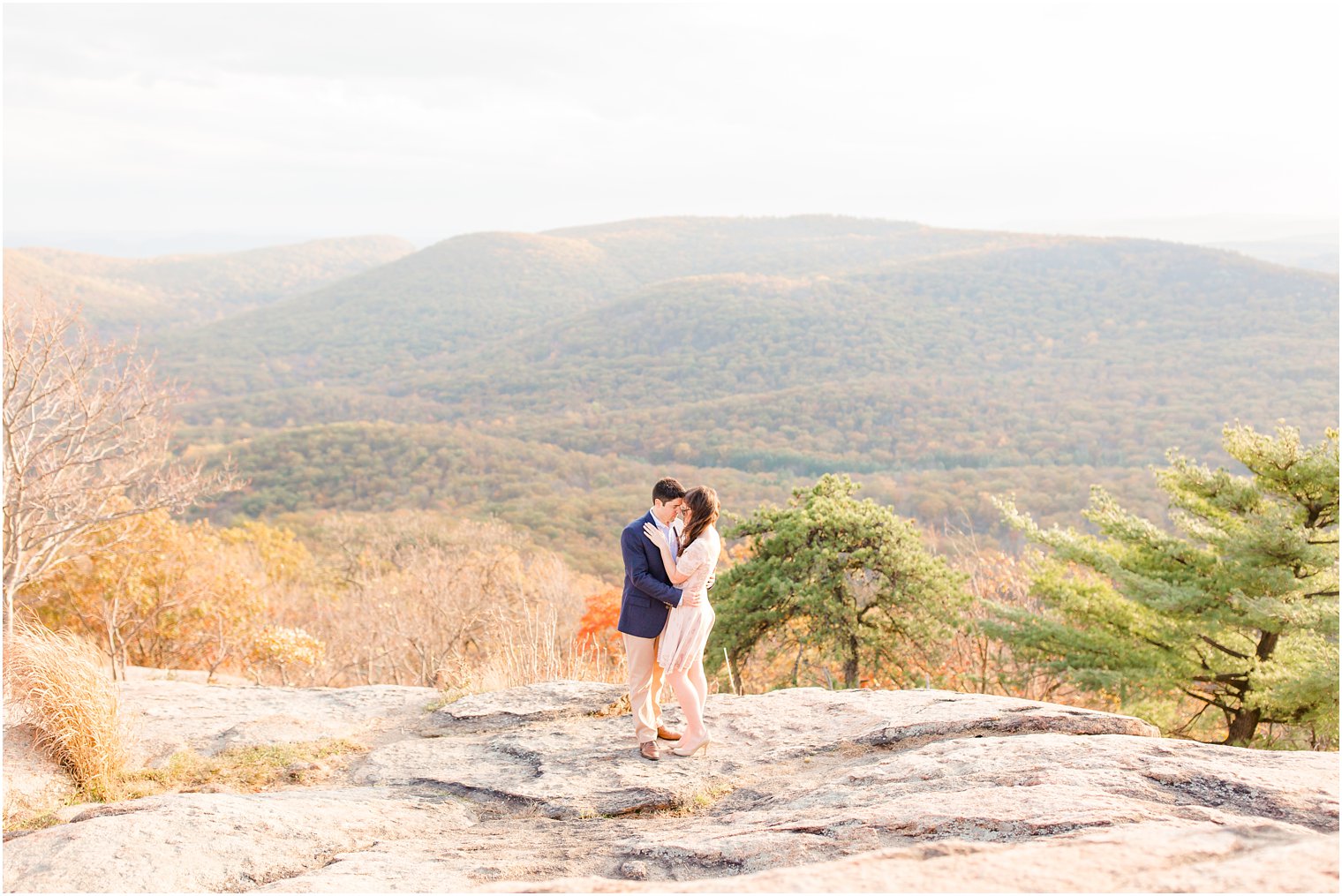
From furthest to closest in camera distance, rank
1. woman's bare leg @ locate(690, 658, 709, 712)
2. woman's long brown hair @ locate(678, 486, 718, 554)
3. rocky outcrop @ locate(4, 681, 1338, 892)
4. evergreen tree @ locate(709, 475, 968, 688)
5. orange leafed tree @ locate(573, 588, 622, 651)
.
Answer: orange leafed tree @ locate(573, 588, 622, 651) < evergreen tree @ locate(709, 475, 968, 688) < woman's bare leg @ locate(690, 658, 709, 712) < woman's long brown hair @ locate(678, 486, 718, 554) < rocky outcrop @ locate(4, 681, 1338, 892)

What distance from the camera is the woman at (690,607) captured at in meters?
4.93

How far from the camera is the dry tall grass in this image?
5.08 metres

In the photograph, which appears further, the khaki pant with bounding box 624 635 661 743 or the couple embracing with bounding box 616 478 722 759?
the khaki pant with bounding box 624 635 661 743

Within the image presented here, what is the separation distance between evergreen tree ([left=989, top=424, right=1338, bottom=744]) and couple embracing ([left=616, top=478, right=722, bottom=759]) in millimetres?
7124

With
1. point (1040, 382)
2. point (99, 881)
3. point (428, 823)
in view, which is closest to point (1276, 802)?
point (428, 823)

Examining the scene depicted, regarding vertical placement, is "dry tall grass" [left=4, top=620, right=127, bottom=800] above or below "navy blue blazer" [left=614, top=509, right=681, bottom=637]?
below

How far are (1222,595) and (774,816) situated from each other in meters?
8.38

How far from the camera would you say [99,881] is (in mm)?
3494

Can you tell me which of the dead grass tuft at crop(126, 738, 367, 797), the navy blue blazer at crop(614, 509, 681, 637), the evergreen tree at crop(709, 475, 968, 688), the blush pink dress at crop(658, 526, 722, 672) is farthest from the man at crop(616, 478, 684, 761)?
the evergreen tree at crop(709, 475, 968, 688)

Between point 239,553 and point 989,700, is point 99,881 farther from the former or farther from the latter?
point 239,553

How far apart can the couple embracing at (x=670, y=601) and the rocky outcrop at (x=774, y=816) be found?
0.26 metres

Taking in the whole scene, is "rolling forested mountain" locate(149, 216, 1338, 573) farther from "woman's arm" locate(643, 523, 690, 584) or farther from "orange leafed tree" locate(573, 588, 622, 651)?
"woman's arm" locate(643, 523, 690, 584)

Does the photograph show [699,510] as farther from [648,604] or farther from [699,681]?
[699,681]

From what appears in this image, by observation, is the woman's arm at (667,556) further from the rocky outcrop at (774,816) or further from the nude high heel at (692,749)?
the rocky outcrop at (774,816)
